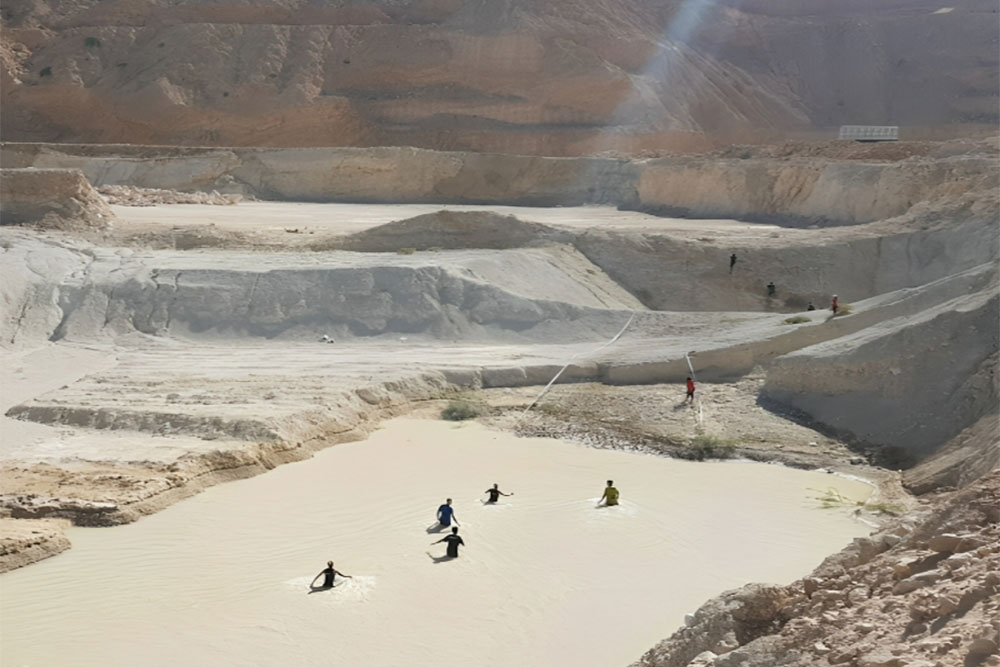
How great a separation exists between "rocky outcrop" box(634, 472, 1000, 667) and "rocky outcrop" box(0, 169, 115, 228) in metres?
22.9

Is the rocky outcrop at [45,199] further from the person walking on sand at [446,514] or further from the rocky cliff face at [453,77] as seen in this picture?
the rocky cliff face at [453,77]

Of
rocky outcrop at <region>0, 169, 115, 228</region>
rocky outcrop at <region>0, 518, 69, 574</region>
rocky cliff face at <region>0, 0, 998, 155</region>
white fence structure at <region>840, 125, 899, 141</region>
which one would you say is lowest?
rocky outcrop at <region>0, 518, 69, 574</region>

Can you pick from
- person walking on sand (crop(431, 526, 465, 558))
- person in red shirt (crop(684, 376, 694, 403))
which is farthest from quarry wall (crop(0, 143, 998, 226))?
person walking on sand (crop(431, 526, 465, 558))

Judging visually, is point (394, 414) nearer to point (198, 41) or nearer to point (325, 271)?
point (325, 271)

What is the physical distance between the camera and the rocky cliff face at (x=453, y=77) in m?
50.1

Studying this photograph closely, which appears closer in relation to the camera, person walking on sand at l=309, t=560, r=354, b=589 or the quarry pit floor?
person walking on sand at l=309, t=560, r=354, b=589

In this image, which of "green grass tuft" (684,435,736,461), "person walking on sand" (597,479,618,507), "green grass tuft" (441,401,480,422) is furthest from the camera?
"green grass tuft" (441,401,480,422)

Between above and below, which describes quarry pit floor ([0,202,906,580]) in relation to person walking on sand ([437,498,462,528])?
above

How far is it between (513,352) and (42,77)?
39316 millimetres

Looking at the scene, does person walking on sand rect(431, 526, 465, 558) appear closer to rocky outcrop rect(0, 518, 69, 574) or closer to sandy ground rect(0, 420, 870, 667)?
sandy ground rect(0, 420, 870, 667)

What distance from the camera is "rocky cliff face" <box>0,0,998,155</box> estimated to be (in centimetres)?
5006

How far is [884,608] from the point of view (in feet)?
16.9

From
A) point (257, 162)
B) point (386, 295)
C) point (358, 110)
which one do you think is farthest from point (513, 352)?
point (358, 110)

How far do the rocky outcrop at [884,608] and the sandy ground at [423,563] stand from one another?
149 inches
